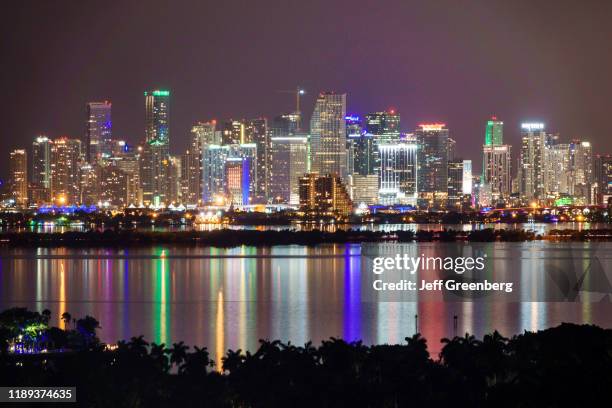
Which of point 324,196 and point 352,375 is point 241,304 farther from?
point 324,196

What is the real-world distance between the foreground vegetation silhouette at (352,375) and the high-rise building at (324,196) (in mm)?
67754

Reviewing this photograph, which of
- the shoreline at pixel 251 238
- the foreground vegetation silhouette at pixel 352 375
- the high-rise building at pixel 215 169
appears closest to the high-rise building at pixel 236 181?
the high-rise building at pixel 215 169

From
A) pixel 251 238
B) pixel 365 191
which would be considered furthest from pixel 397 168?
pixel 251 238

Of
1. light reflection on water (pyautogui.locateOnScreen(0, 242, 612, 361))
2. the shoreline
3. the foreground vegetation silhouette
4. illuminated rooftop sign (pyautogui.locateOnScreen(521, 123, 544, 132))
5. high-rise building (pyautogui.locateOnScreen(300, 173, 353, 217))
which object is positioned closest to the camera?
the foreground vegetation silhouette

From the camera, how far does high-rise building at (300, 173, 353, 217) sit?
271ft

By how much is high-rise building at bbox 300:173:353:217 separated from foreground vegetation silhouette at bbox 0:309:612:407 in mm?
67754

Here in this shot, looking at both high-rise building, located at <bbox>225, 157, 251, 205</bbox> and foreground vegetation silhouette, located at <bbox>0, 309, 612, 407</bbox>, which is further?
high-rise building, located at <bbox>225, 157, 251, 205</bbox>

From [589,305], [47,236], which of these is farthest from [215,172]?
[589,305]

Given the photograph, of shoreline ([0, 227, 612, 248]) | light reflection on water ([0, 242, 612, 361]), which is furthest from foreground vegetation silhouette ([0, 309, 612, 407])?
shoreline ([0, 227, 612, 248])

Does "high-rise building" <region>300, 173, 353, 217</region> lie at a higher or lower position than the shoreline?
higher

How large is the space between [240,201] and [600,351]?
82991 mm

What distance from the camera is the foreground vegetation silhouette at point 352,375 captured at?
12.0 metres

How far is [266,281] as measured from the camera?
1148 inches

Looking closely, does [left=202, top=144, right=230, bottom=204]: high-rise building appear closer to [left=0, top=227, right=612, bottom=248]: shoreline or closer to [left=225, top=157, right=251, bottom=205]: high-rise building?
[left=225, top=157, right=251, bottom=205]: high-rise building
